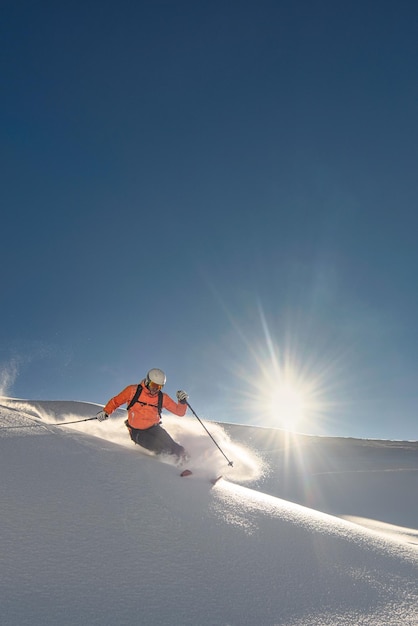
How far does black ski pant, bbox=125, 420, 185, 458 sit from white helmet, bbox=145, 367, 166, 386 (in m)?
0.77

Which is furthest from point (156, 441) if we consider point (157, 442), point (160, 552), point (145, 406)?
point (160, 552)

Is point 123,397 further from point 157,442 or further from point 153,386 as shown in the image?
point 157,442

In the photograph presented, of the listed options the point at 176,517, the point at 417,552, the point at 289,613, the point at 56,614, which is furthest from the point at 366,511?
the point at 56,614

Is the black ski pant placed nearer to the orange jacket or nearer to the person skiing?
the person skiing

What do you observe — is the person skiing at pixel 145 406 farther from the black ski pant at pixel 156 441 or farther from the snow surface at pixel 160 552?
the snow surface at pixel 160 552

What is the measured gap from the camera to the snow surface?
2.14 meters

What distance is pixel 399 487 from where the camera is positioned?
33.5ft

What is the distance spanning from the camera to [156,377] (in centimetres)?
739

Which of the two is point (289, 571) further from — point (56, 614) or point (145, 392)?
point (145, 392)

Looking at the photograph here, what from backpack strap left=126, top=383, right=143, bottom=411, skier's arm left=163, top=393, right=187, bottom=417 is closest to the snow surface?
backpack strap left=126, top=383, right=143, bottom=411

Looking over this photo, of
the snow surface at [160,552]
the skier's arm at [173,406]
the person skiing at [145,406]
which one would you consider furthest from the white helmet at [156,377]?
the snow surface at [160,552]

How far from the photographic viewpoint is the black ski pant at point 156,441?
682cm

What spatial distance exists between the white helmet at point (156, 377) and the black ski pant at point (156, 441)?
77cm

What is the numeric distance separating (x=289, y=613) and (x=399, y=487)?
9.39 metres
